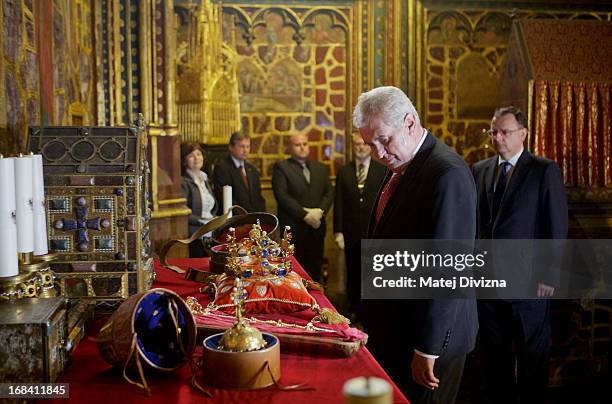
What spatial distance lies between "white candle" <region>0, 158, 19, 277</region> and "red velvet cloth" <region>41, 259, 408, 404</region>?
31cm

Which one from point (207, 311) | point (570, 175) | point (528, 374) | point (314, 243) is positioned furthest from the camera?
point (314, 243)

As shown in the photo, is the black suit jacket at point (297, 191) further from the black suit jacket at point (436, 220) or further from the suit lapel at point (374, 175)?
the black suit jacket at point (436, 220)

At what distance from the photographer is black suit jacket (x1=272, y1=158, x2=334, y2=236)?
6.30 metres

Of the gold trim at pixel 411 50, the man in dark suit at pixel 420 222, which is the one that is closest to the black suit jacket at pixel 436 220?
the man in dark suit at pixel 420 222

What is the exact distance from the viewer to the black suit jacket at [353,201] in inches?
231

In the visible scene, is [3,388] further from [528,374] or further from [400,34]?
[400,34]

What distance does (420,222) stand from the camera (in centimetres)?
231

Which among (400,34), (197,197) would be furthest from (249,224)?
(400,34)

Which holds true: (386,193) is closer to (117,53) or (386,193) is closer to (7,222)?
(7,222)

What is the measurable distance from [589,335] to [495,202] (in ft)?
4.54

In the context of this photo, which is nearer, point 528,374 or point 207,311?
point 207,311

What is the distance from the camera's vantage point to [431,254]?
2223 mm

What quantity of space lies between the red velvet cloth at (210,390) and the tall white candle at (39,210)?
0.30 meters

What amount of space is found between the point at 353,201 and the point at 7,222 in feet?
15.0
